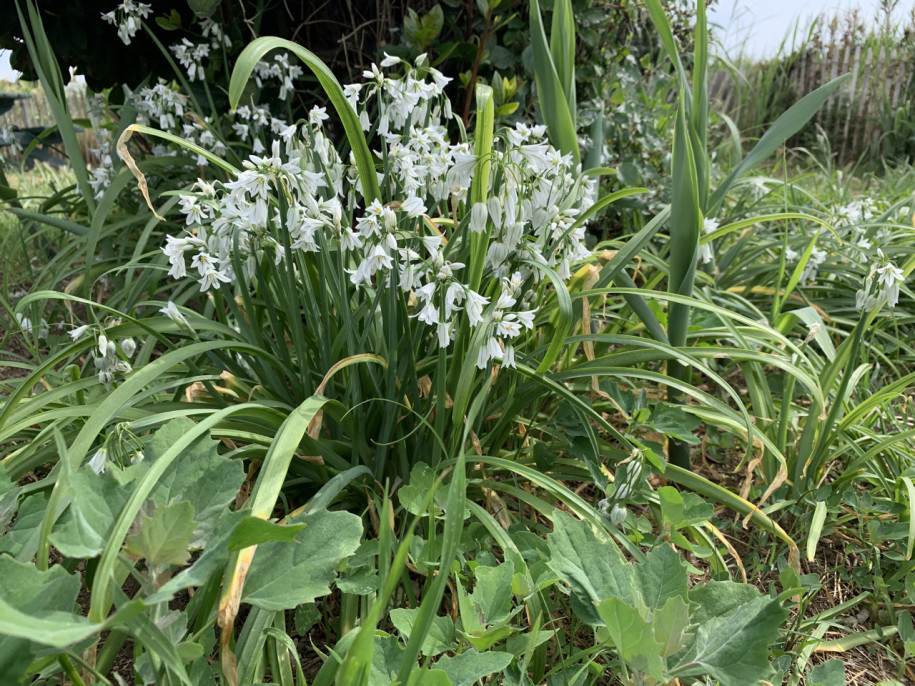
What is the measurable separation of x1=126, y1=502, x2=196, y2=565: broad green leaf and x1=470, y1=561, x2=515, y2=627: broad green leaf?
0.46 meters

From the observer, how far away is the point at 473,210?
1.27 meters

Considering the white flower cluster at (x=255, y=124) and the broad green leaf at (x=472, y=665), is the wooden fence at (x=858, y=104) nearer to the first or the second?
the white flower cluster at (x=255, y=124)

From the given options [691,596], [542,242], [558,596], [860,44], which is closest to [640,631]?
[691,596]

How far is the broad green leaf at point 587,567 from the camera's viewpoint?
42.3 inches

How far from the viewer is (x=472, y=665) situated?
0.93 metres

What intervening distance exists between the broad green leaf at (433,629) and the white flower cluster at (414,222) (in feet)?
1.50

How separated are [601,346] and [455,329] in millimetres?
502

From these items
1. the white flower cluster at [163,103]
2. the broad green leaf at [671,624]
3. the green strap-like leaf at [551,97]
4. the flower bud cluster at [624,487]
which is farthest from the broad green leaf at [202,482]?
the white flower cluster at [163,103]

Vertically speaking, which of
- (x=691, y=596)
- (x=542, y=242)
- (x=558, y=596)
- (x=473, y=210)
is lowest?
(x=558, y=596)

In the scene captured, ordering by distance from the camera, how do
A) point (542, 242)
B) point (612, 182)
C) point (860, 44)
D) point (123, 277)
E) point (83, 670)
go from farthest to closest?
1. point (860, 44)
2. point (612, 182)
3. point (123, 277)
4. point (542, 242)
5. point (83, 670)

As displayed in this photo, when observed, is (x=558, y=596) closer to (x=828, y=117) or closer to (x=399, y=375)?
(x=399, y=375)

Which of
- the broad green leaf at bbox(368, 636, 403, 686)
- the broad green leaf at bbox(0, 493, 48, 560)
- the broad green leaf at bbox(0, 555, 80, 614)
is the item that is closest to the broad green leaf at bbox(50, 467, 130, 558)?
the broad green leaf at bbox(0, 555, 80, 614)

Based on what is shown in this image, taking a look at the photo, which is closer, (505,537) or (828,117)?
(505,537)

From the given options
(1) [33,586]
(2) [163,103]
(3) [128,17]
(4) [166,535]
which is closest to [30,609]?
(1) [33,586]
